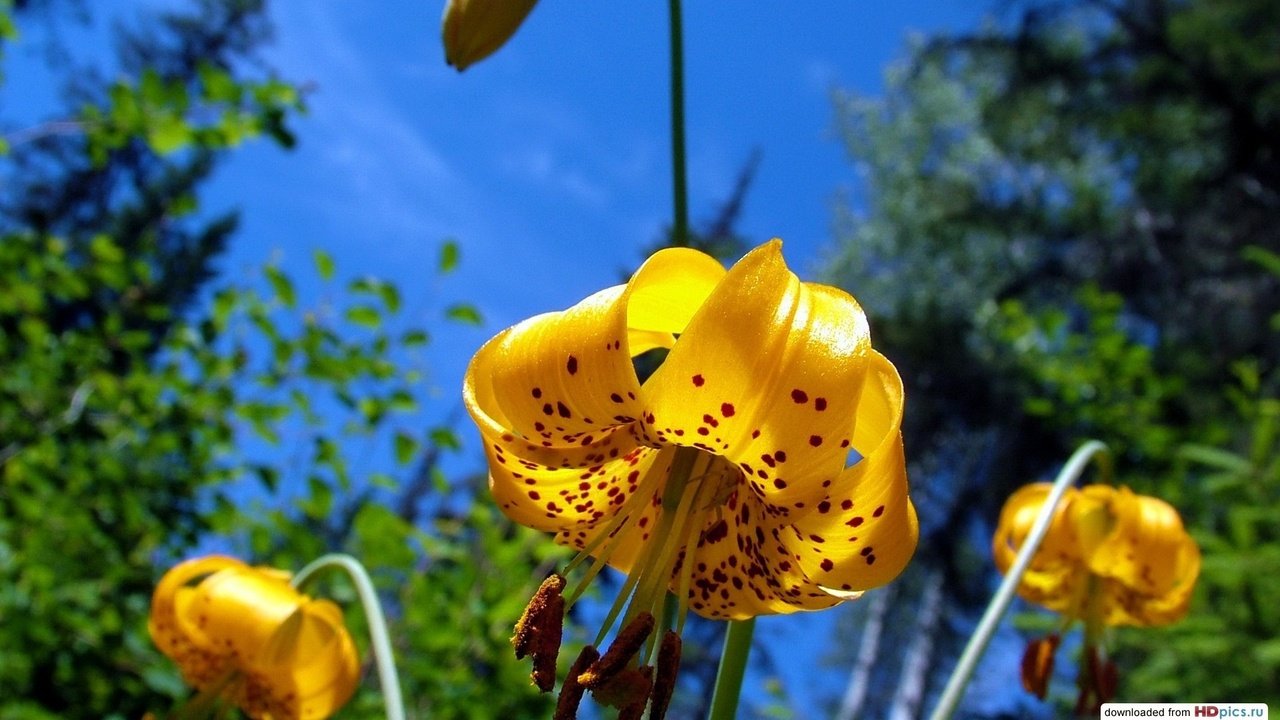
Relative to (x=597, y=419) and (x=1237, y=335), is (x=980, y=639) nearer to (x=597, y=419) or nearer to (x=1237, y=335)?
(x=597, y=419)

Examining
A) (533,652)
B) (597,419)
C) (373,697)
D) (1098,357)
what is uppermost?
(597,419)

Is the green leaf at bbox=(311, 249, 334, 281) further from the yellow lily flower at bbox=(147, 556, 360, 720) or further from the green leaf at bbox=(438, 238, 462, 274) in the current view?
the yellow lily flower at bbox=(147, 556, 360, 720)

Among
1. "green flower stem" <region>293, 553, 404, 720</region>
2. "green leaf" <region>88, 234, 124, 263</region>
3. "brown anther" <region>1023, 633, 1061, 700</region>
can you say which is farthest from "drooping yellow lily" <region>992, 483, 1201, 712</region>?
"green leaf" <region>88, 234, 124, 263</region>

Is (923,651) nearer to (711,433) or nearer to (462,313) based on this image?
(462,313)

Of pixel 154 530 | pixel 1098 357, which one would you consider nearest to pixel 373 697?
pixel 154 530

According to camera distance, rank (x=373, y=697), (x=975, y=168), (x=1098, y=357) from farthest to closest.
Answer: (x=975, y=168)
(x=1098, y=357)
(x=373, y=697)

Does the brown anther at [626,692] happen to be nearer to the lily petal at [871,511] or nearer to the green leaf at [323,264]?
the lily petal at [871,511]
